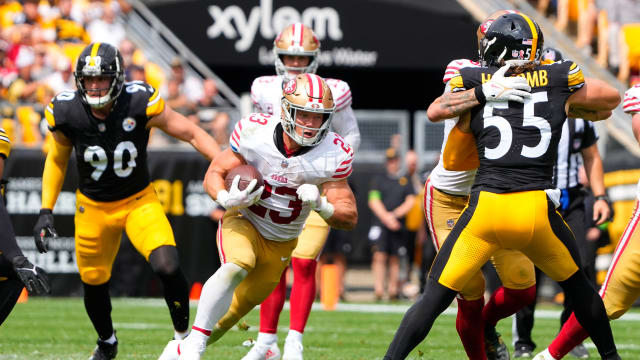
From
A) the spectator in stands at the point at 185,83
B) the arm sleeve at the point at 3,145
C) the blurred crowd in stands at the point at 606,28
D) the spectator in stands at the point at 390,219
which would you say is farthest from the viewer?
the blurred crowd in stands at the point at 606,28

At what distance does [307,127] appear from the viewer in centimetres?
518

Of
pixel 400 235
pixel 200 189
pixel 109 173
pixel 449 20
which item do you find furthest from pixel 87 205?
pixel 449 20

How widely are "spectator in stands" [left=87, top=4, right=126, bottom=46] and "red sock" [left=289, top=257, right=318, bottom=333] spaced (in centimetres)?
902

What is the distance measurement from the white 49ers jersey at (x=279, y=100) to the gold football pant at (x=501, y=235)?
192 cm

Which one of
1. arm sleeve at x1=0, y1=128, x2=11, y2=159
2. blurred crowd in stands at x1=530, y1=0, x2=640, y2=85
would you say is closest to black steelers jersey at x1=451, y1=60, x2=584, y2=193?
arm sleeve at x1=0, y1=128, x2=11, y2=159

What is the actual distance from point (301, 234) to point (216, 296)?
1.48m

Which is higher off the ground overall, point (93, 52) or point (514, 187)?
point (93, 52)

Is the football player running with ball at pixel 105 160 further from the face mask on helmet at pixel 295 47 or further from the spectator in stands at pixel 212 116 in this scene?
the spectator in stands at pixel 212 116

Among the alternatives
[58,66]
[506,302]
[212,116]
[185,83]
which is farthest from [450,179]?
[58,66]

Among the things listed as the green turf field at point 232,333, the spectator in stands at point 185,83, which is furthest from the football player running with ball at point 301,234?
the spectator in stands at point 185,83

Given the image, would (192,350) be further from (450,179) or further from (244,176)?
(450,179)

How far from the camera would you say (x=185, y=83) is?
14.2 meters

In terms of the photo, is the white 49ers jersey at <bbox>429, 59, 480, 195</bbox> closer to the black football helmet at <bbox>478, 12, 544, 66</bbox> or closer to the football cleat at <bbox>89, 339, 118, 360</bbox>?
the black football helmet at <bbox>478, 12, 544, 66</bbox>

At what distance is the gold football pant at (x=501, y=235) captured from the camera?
4.75m
